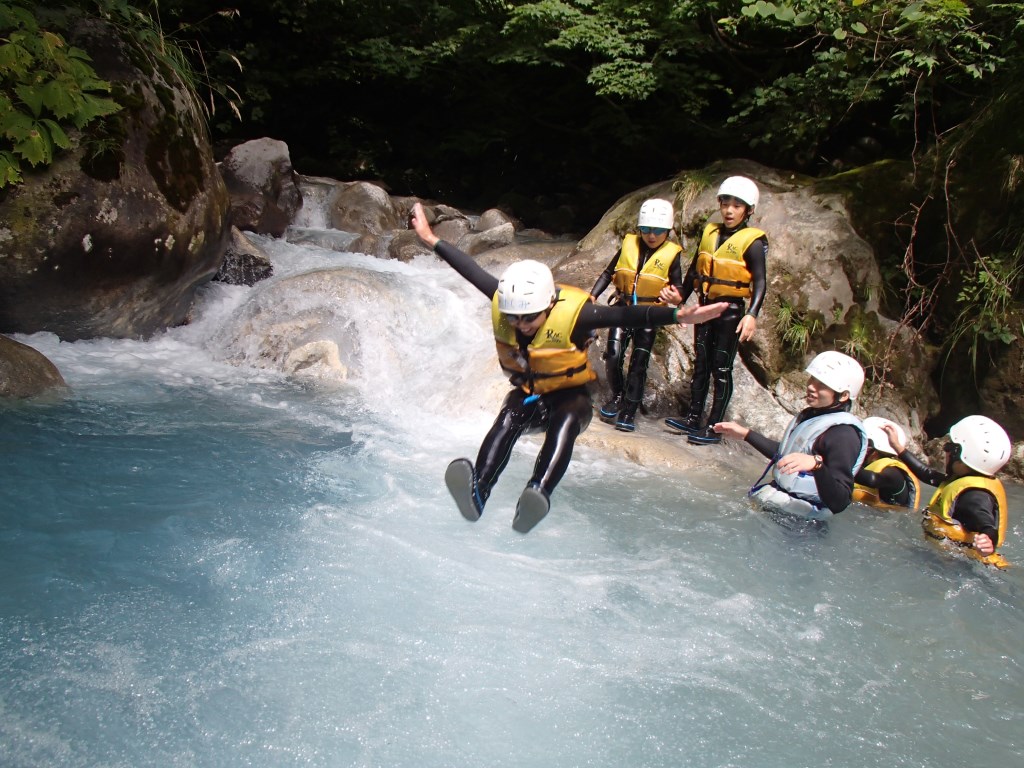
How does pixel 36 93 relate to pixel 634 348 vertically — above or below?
above

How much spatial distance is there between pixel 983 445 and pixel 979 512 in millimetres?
374

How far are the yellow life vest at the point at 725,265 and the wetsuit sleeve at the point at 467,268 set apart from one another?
8.32 ft

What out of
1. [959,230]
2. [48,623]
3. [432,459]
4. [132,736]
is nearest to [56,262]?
[432,459]

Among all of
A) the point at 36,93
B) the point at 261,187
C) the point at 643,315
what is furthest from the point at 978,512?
the point at 261,187

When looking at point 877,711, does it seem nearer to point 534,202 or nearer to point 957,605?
point 957,605

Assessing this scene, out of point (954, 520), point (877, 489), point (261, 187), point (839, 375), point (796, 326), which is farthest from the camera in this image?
point (261, 187)

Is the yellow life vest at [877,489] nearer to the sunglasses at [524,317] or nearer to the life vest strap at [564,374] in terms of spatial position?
the life vest strap at [564,374]

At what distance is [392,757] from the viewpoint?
2.85 m

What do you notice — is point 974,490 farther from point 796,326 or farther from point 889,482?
point 796,326

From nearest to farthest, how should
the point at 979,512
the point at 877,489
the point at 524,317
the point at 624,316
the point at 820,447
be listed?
the point at 624,316 < the point at 524,317 < the point at 820,447 < the point at 979,512 < the point at 877,489

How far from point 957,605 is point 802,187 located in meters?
5.22

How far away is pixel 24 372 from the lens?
5777 millimetres

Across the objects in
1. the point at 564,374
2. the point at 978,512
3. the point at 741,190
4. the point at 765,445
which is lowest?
the point at 978,512

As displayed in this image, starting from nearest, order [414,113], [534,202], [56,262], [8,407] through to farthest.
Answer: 1. [8,407]
2. [56,262]
3. [534,202]
4. [414,113]
